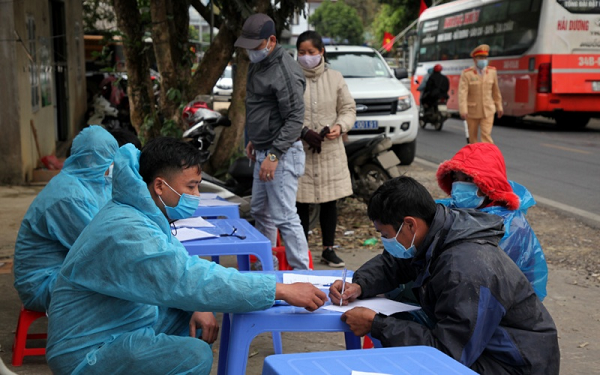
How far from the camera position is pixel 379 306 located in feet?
9.67

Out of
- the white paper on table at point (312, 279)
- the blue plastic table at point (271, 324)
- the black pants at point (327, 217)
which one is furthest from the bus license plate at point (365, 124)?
the blue plastic table at point (271, 324)

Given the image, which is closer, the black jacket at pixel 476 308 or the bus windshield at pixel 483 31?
the black jacket at pixel 476 308

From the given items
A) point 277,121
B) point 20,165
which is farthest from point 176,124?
point 277,121

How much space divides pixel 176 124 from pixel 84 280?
18.4 ft

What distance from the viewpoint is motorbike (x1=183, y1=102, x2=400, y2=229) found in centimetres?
647

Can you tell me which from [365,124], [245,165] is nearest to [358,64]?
[365,124]

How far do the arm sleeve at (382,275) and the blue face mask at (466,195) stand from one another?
533 millimetres

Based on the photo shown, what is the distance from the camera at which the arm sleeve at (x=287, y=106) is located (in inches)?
201

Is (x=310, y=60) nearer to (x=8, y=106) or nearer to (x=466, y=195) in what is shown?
(x=466, y=195)

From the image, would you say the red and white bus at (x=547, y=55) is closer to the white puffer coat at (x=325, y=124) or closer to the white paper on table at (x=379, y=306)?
the white puffer coat at (x=325, y=124)

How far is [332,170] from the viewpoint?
592 cm

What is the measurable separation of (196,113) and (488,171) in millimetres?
4012

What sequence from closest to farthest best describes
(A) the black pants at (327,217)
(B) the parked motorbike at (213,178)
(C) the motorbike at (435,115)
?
1. (A) the black pants at (327,217)
2. (B) the parked motorbike at (213,178)
3. (C) the motorbike at (435,115)

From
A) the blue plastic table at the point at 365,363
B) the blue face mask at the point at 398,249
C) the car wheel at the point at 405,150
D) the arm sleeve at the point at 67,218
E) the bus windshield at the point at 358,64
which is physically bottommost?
the car wheel at the point at 405,150
